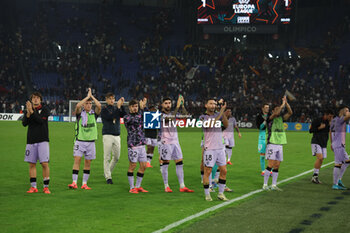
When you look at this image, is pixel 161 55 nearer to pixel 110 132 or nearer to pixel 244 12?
pixel 244 12

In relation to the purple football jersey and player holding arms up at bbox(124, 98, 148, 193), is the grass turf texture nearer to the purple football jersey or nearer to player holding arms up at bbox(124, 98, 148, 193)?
the purple football jersey

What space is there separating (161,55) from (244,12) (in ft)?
40.0

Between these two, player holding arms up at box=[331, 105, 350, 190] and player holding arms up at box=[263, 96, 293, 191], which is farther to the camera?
player holding arms up at box=[331, 105, 350, 190]

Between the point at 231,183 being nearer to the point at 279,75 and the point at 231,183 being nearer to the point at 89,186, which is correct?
the point at 89,186

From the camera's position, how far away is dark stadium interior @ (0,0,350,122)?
168 ft

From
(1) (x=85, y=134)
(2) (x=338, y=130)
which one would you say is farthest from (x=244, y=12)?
(1) (x=85, y=134)

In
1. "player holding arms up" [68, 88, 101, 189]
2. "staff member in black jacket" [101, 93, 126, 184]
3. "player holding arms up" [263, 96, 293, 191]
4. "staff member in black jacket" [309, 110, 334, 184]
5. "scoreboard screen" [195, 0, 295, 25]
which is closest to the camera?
"player holding arms up" [68, 88, 101, 189]

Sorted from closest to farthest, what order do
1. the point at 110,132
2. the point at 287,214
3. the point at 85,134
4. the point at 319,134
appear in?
the point at 287,214 → the point at 85,134 → the point at 110,132 → the point at 319,134

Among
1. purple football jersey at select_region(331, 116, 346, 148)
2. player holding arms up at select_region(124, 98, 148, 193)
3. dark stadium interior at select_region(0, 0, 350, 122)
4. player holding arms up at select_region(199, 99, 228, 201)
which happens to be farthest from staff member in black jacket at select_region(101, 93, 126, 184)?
dark stadium interior at select_region(0, 0, 350, 122)

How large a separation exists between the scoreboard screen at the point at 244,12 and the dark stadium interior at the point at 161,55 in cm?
211

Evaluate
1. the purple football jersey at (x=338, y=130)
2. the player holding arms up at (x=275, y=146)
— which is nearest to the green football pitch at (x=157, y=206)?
the player holding arms up at (x=275, y=146)

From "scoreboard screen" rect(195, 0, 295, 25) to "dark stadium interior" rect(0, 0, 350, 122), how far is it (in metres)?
2.11

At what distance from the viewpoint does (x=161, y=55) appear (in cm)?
5909

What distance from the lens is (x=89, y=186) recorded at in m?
12.8
